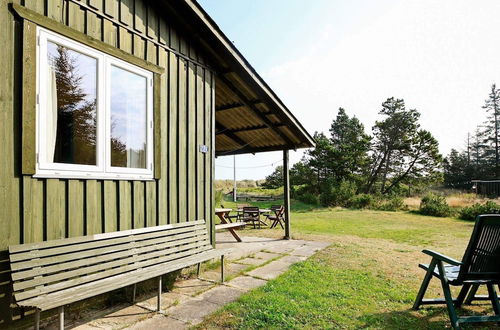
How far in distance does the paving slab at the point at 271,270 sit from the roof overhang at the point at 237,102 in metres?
3.61

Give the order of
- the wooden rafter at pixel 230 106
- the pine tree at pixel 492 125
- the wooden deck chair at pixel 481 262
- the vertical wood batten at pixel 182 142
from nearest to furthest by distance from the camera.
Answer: the wooden deck chair at pixel 481 262 < the vertical wood batten at pixel 182 142 < the wooden rafter at pixel 230 106 < the pine tree at pixel 492 125

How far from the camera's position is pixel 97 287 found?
2910 millimetres

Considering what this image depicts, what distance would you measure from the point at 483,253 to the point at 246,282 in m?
3.12

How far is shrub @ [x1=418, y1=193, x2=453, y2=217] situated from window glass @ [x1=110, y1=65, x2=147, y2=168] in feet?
59.3

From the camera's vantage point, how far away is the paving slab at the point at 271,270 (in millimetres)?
4941

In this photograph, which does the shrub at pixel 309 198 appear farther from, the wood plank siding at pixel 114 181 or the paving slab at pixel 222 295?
the paving slab at pixel 222 295

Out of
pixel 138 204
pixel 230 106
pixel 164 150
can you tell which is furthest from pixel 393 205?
pixel 138 204

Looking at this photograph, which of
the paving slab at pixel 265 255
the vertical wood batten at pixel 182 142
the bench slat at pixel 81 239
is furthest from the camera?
the paving slab at pixel 265 255

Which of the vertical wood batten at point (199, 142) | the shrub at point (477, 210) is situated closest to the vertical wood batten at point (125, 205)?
the vertical wood batten at point (199, 142)

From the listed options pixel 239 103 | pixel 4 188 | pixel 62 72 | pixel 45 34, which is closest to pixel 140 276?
pixel 4 188

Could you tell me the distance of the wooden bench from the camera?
2.60 meters

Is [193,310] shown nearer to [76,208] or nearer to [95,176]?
[76,208]

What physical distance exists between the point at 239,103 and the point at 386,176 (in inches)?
1204

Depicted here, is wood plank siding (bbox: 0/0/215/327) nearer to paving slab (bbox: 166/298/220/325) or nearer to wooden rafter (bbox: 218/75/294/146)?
wooden rafter (bbox: 218/75/294/146)
